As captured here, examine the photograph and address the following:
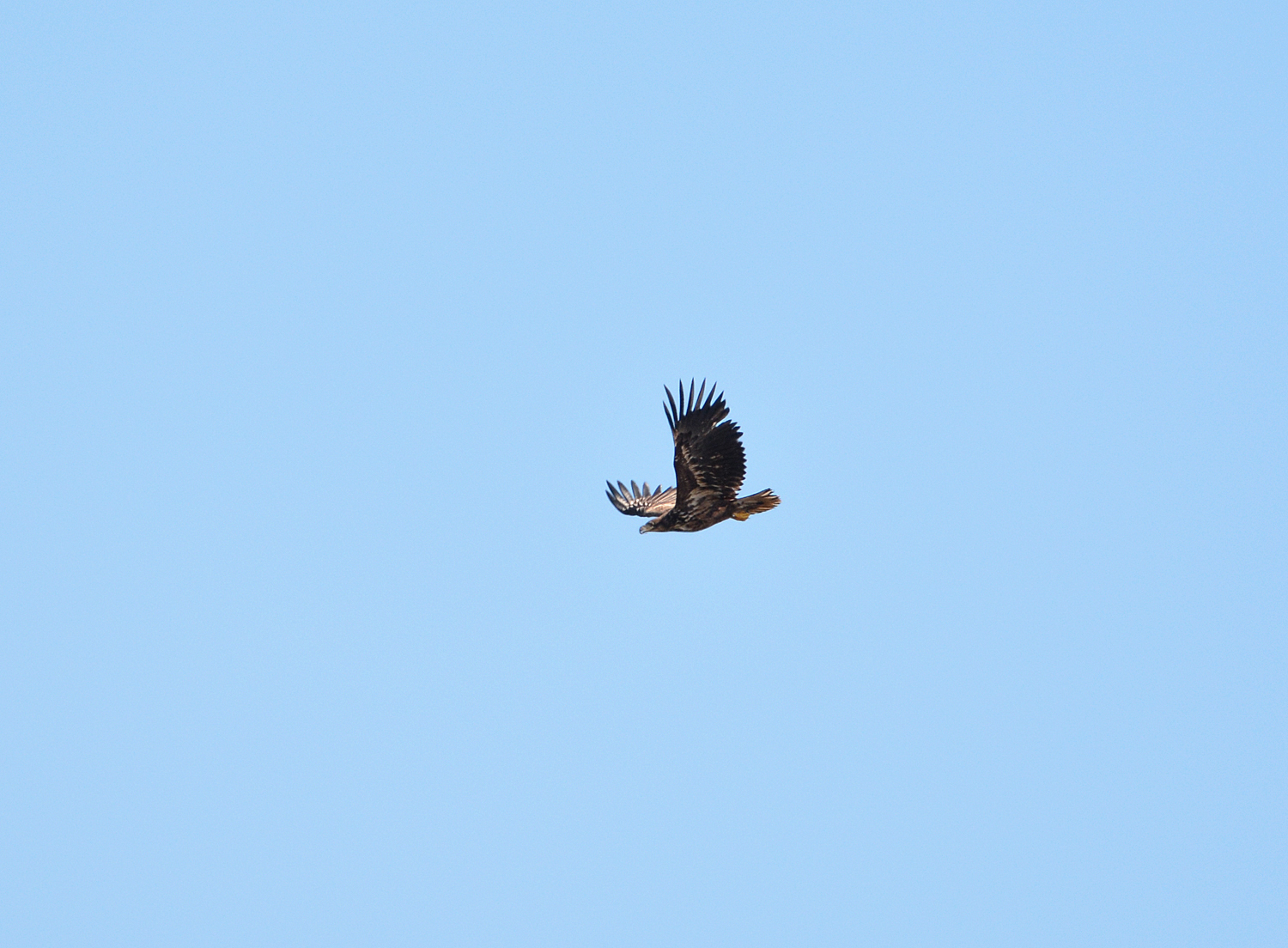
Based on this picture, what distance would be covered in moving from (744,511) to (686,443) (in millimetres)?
1570

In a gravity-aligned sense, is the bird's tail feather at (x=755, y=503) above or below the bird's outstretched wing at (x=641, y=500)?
below

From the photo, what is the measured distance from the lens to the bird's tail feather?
2642 cm

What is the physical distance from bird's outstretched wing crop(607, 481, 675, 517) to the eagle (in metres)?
1.41

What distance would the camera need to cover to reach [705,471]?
25.9 m

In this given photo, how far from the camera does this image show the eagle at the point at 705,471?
2531 cm

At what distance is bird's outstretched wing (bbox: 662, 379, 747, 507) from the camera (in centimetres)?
2527

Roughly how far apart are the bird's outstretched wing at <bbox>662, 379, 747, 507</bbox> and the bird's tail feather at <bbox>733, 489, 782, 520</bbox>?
0.33 metres

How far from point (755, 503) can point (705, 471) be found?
0.99 m

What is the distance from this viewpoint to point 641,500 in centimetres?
2947

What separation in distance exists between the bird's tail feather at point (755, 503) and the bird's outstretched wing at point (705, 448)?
33 cm

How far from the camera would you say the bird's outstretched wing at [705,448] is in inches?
995

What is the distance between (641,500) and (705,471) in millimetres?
3714

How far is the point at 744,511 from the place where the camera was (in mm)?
26547

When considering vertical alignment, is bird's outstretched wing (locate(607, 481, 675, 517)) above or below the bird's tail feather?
above
